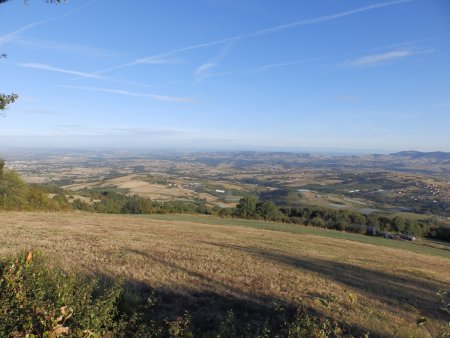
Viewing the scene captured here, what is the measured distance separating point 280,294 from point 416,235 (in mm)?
58888

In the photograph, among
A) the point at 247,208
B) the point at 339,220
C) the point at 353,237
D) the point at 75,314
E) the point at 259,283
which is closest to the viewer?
the point at 75,314

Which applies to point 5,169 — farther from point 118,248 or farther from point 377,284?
point 377,284

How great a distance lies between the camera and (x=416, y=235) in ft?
194

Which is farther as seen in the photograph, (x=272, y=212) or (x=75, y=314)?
(x=272, y=212)

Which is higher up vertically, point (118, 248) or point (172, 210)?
point (118, 248)

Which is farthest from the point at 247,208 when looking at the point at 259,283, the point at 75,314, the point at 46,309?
the point at 46,309

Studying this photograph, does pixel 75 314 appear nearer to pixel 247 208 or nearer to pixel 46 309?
pixel 46 309

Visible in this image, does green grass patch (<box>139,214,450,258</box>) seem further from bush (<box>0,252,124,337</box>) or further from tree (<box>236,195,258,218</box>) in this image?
bush (<box>0,252,124,337</box>)

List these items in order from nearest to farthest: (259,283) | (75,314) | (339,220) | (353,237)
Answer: (75,314) < (259,283) < (353,237) < (339,220)

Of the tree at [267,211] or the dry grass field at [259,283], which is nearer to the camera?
the dry grass field at [259,283]

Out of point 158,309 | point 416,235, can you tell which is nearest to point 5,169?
point 158,309

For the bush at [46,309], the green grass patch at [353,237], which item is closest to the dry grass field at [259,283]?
the bush at [46,309]

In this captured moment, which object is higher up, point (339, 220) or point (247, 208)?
point (247, 208)

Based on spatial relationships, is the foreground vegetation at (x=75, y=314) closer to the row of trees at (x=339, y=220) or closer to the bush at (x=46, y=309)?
the bush at (x=46, y=309)
